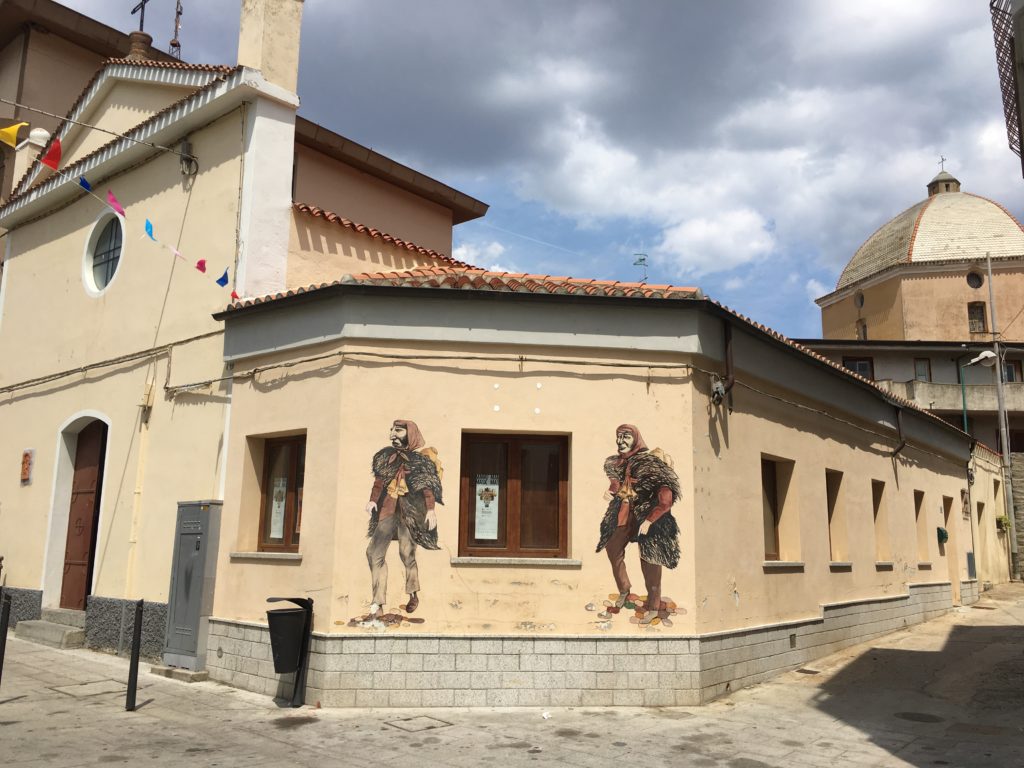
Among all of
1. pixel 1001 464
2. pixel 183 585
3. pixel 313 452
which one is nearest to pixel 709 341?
pixel 313 452

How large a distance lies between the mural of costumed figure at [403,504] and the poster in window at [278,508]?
1657mm

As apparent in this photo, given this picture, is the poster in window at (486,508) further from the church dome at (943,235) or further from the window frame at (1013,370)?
the church dome at (943,235)

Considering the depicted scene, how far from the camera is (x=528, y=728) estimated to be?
7633 mm

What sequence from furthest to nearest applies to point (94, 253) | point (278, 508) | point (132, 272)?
point (94, 253) → point (132, 272) → point (278, 508)

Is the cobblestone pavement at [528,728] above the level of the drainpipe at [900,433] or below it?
below

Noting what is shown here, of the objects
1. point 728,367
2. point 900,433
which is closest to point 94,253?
point 728,367

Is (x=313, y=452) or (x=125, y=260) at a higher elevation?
(x=125, y=260)

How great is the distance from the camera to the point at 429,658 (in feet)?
27.7

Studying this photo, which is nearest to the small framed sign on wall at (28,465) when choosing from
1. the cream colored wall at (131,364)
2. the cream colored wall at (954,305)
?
the cream colored wall at (131,364)

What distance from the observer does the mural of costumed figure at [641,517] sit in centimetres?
881

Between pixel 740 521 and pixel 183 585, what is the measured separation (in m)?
6.93

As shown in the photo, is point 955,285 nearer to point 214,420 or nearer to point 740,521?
point 740,521

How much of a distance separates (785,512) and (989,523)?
1612 centimetres

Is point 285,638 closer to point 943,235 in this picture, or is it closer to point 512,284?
point 512,284
